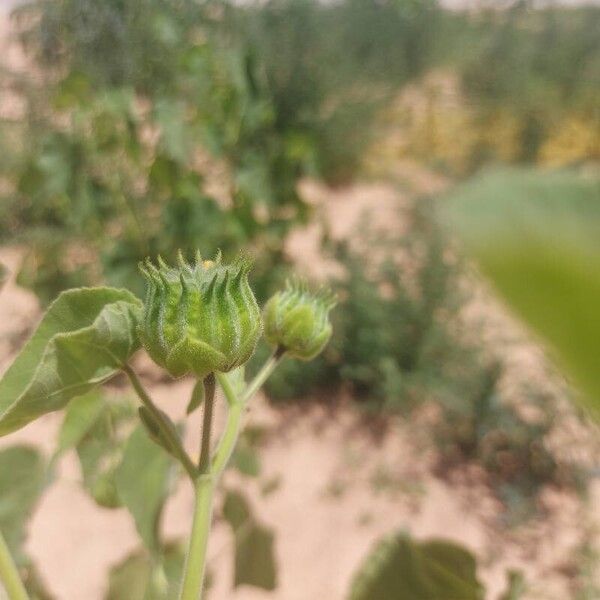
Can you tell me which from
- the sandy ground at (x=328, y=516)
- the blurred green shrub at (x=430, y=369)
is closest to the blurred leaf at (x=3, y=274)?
the sandy ground at (x=328, y=516)

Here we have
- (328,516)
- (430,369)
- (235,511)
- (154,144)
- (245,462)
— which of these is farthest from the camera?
(154,144)

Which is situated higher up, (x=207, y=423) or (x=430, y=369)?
(x=207, y=423)

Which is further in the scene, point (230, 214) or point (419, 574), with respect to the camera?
point (230, 214)

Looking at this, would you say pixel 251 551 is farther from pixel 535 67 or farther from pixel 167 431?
pixel 535 67

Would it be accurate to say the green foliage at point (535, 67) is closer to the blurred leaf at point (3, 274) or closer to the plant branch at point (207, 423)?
the blurred leaf at point (3, 274)

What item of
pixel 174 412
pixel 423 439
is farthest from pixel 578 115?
pixel 174 412

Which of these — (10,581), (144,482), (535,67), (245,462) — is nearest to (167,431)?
(10,581)
